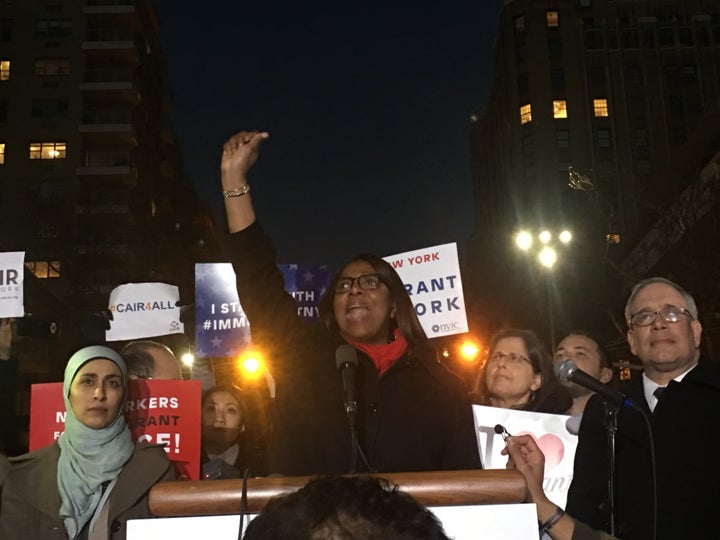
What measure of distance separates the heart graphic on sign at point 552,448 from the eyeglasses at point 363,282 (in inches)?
56.5

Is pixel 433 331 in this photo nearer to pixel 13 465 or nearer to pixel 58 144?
pixel 13 465

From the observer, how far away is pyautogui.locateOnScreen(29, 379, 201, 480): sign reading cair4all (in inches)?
172

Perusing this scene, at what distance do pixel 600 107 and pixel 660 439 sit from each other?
69.5 meters

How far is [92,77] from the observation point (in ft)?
182

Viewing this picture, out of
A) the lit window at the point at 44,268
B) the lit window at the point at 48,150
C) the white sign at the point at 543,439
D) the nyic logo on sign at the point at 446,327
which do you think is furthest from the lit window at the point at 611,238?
the lit window at the point at 48,150

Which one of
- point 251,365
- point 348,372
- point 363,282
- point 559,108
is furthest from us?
point 559,108

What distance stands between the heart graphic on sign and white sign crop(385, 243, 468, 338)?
3.25m

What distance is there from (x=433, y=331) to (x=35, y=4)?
54.7 metres

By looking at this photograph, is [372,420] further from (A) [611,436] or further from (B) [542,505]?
(A) [611,436]

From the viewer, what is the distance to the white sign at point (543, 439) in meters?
4.28

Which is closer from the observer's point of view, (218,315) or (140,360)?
(140,360)

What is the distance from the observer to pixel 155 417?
4.39 metres

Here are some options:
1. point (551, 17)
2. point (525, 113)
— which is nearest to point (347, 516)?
point (525, 113)

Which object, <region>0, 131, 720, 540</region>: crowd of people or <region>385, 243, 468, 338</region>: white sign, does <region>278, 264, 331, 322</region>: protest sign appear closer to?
<region>385, 243, 468, 338</region>: white sign
